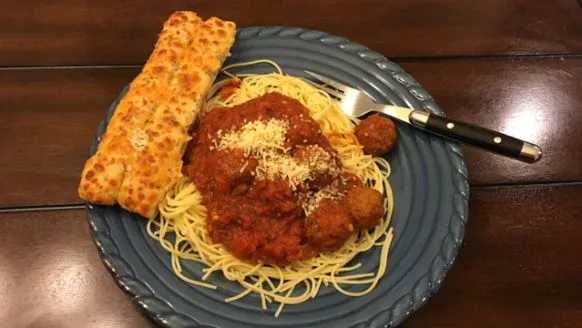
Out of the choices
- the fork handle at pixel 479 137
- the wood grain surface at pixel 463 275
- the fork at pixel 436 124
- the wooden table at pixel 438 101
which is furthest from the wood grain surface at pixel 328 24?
the wood grain surface at pixel 463 275

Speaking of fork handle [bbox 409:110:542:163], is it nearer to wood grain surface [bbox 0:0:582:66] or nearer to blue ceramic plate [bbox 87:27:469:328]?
blue ceramic plate [bbox 87:27:469:328]

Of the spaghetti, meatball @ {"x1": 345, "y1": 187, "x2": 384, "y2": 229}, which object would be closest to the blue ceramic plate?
the spaghetti

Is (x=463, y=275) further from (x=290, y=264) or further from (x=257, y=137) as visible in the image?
(x=257, y=137)

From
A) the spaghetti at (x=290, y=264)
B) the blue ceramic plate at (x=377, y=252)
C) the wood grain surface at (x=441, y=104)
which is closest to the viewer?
the blue ceramic plate at (x=377, y=252)

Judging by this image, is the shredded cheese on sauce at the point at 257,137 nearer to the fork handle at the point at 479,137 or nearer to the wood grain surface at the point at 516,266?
the fork handle at the point at 479,137

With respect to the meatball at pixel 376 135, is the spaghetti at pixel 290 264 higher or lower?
lower

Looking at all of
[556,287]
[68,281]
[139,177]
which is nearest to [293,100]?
[139,177]

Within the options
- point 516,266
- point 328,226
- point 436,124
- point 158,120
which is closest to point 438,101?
point 436,124
